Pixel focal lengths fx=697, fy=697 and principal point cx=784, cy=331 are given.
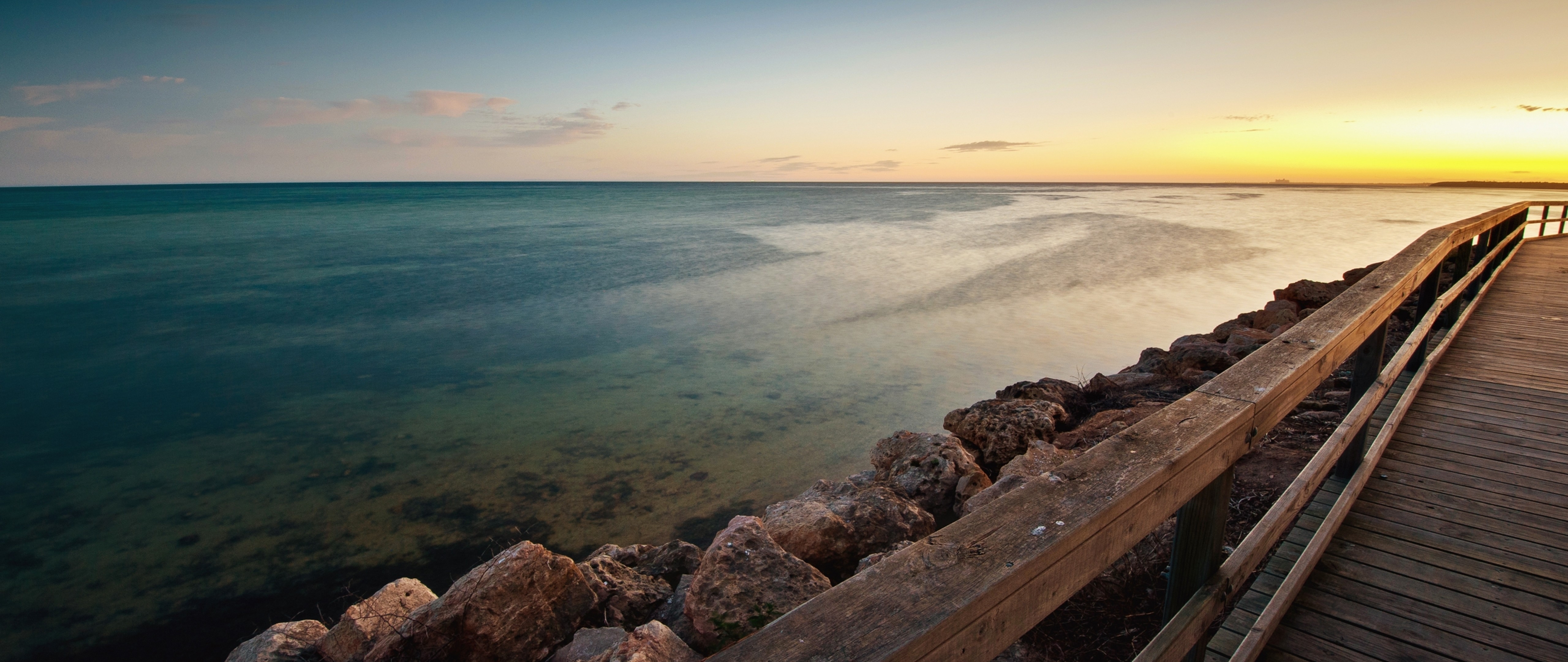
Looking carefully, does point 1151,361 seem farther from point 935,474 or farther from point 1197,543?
point 1197,543

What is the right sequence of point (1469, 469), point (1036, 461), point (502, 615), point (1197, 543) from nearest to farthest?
point (1197, 543) < point (502, 615) < point (1469, 469) < point (1036, 461)

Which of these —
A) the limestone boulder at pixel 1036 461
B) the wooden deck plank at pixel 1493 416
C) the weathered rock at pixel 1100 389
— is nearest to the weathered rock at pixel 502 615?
the limestone boulder at pixel 1036 461

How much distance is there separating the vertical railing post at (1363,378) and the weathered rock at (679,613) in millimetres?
3013

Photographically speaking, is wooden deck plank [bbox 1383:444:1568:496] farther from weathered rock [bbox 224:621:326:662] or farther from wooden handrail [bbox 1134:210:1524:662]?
weathered rock [bbox 224:621:326:662]

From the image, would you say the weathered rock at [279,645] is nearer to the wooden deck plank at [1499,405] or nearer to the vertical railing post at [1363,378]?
the vertical railing post at [1363,378]

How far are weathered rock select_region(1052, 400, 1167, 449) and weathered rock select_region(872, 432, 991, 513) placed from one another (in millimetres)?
708

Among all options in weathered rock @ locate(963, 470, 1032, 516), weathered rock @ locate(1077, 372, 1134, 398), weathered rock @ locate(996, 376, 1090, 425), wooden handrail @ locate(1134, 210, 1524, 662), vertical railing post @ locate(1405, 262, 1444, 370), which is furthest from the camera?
weathered rock @ locate(1077, 372, 1134, 398)

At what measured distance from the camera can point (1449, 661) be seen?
2.20m

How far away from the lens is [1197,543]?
1691mm

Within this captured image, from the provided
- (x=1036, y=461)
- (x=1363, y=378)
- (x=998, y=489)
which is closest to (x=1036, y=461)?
(x=1036, y=461)

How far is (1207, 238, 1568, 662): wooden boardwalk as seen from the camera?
7.46ft

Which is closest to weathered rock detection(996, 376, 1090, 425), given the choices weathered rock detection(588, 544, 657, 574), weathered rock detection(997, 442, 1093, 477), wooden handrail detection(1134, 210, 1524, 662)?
weathered rock detection(997, 442, 1093, 477)

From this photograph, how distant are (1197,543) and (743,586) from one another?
6.73 ft

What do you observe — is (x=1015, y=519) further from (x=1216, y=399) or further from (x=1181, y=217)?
(x=1181, y=217)
